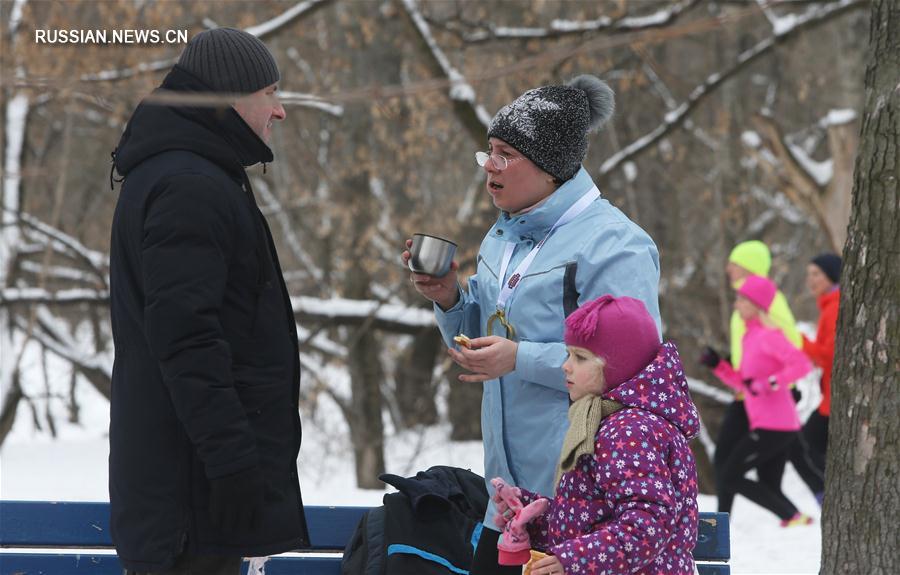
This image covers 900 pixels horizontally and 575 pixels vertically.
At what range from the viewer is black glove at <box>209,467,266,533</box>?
2.50 m

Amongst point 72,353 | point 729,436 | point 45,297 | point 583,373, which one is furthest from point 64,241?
point 583,373

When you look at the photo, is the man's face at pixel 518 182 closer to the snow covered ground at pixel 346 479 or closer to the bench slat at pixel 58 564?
the bench slat at pixel 58 564

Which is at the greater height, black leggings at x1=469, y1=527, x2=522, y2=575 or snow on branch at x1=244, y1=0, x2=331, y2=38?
snow on branch at x1=244, y1=0, x2=331, y2=38

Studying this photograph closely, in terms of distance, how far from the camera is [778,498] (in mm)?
7062

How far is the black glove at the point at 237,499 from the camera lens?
2.50 meters

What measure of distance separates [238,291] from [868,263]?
1940 mm

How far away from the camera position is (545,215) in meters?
2.95

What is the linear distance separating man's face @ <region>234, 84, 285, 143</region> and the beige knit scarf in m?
1.02

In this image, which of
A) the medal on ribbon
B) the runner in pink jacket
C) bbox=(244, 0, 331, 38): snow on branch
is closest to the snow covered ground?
the runner in pink jacket

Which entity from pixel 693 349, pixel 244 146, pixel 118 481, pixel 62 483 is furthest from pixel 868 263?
pixel 693 349

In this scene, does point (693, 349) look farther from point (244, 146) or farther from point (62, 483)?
point (244, 146)

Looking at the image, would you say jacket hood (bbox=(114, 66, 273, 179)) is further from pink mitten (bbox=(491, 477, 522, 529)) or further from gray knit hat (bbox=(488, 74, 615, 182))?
pink mitten (bbox=(491, 477, 522, 529))

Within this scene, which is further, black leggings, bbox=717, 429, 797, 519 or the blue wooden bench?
black leggings, bbox=717, 429, 797, 519

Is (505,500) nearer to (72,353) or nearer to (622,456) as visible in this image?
(622,456)
